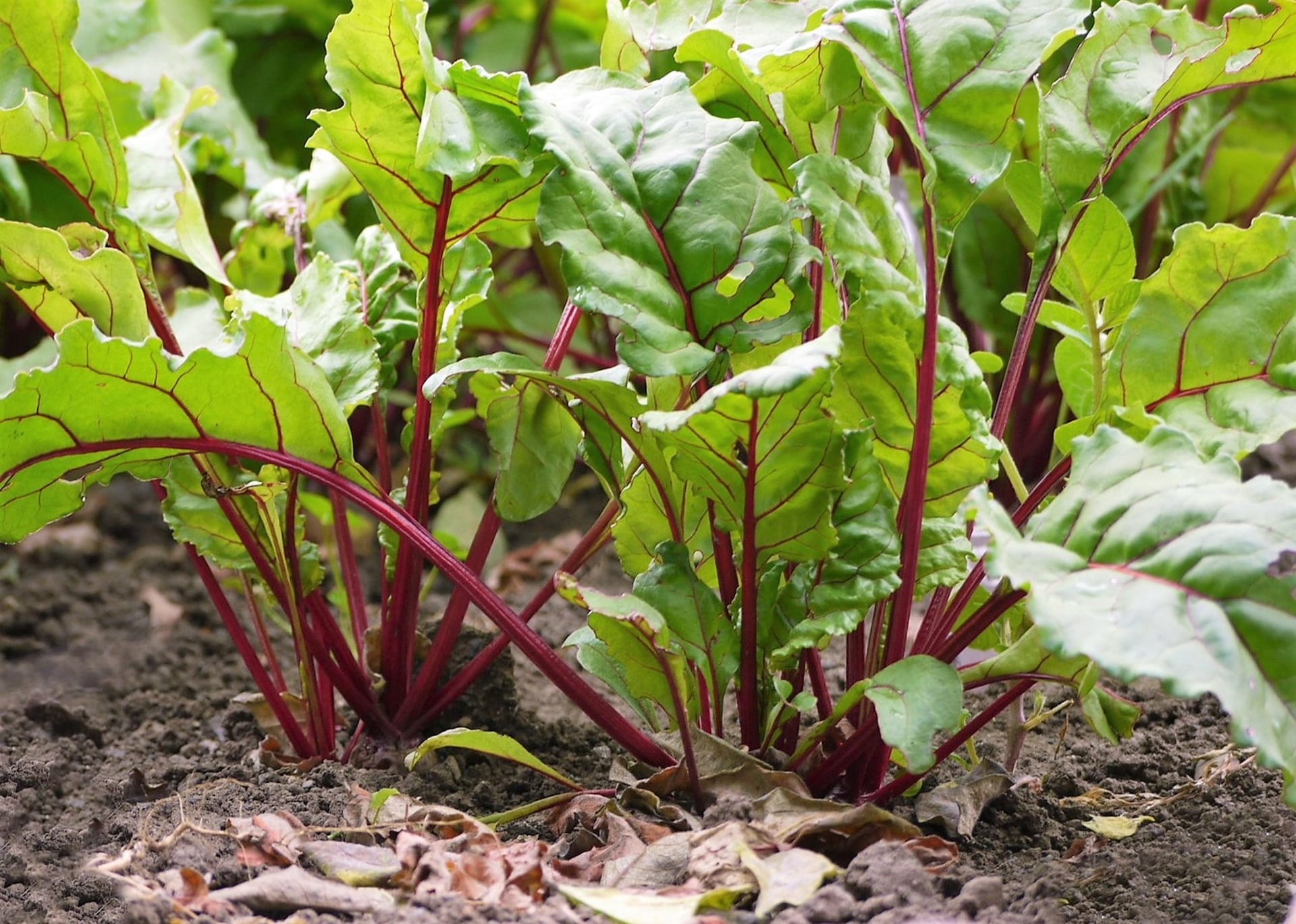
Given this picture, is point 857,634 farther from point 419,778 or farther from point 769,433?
point 419,778

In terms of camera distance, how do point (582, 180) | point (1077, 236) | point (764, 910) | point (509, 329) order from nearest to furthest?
point (764, 910) < point (582, 180) < point (1077, 236) < point (509, 329)

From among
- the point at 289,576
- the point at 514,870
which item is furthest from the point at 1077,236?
the point at 289,576

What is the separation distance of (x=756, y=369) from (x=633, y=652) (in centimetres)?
28

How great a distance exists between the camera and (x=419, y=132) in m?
1.01

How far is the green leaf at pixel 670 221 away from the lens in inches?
37.1

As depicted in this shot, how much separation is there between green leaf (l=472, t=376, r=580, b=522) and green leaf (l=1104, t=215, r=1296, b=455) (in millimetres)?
517

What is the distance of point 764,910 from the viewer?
83 centimetres

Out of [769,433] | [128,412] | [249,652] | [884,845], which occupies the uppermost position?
[128,412]

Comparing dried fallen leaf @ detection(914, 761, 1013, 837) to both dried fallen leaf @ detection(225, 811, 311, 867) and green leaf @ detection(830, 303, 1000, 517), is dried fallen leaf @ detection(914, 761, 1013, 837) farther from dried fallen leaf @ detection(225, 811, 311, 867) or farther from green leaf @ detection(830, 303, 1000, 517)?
dried fallen leaf @ detection(225, 811, 311, 867)

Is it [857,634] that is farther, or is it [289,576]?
[289,576]

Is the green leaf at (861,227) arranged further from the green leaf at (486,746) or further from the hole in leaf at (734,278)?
the green leaf at (486,746)

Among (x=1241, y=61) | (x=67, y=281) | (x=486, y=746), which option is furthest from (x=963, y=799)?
(x=67, y=281)

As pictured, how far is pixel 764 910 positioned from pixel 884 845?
0.12m

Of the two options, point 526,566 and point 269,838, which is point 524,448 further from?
point 526,566
